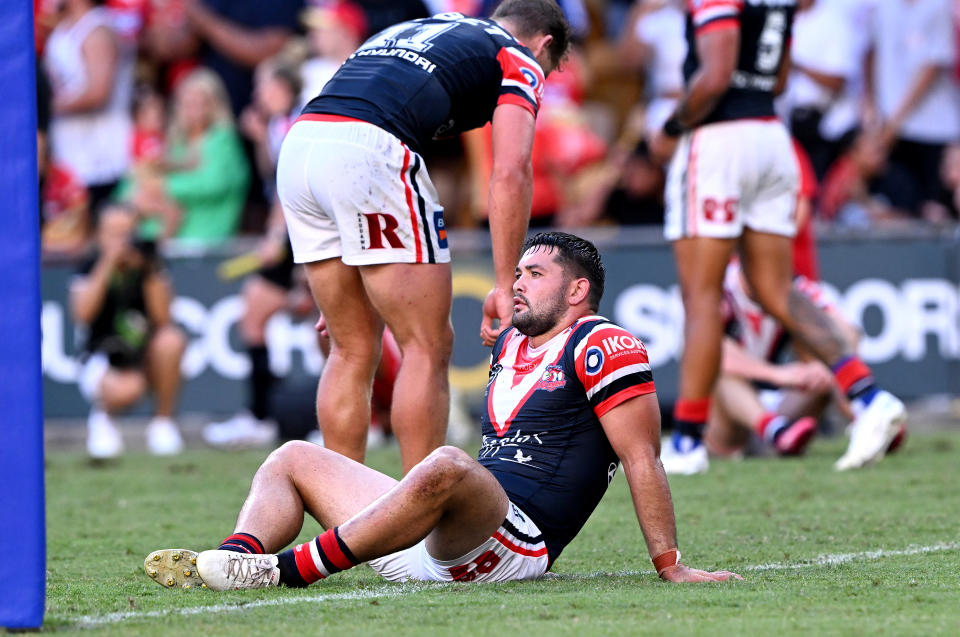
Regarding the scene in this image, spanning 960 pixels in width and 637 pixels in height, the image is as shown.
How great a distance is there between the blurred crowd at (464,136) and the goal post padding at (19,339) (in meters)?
7.74

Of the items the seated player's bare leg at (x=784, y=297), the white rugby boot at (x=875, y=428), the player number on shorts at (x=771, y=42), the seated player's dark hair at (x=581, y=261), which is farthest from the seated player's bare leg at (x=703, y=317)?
the seated player's dark hair at (x=581, y=261)

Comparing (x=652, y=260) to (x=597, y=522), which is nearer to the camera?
(x=597, y=522)

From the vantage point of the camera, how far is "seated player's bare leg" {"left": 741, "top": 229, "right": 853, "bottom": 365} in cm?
751

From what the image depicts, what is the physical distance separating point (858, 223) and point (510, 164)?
22.8 feet

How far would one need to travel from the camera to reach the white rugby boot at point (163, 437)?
10.7 m

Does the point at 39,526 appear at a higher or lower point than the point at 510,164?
lower

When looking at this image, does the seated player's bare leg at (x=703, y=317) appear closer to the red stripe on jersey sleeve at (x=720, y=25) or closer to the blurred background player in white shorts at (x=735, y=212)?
the blurred background player in white shorts at (x=735, y=212)

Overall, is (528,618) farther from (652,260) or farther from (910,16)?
(910,16)

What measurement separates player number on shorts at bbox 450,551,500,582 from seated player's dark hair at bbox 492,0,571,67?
210 centimetres

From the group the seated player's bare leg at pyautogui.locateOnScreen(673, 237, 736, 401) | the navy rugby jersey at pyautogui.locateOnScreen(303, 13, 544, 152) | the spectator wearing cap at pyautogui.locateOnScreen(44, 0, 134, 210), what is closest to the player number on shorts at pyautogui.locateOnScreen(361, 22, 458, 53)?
the navy rugby jersey at pyautogui.locateOnScreen(303, 13, 544, 152)

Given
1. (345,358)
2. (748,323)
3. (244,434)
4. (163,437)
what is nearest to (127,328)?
(163,437)

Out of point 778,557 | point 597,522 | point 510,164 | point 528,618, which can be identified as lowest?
point 597,522

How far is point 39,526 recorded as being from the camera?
345 centimetres

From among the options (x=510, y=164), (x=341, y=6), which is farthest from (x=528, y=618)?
(x=341, y=6)
